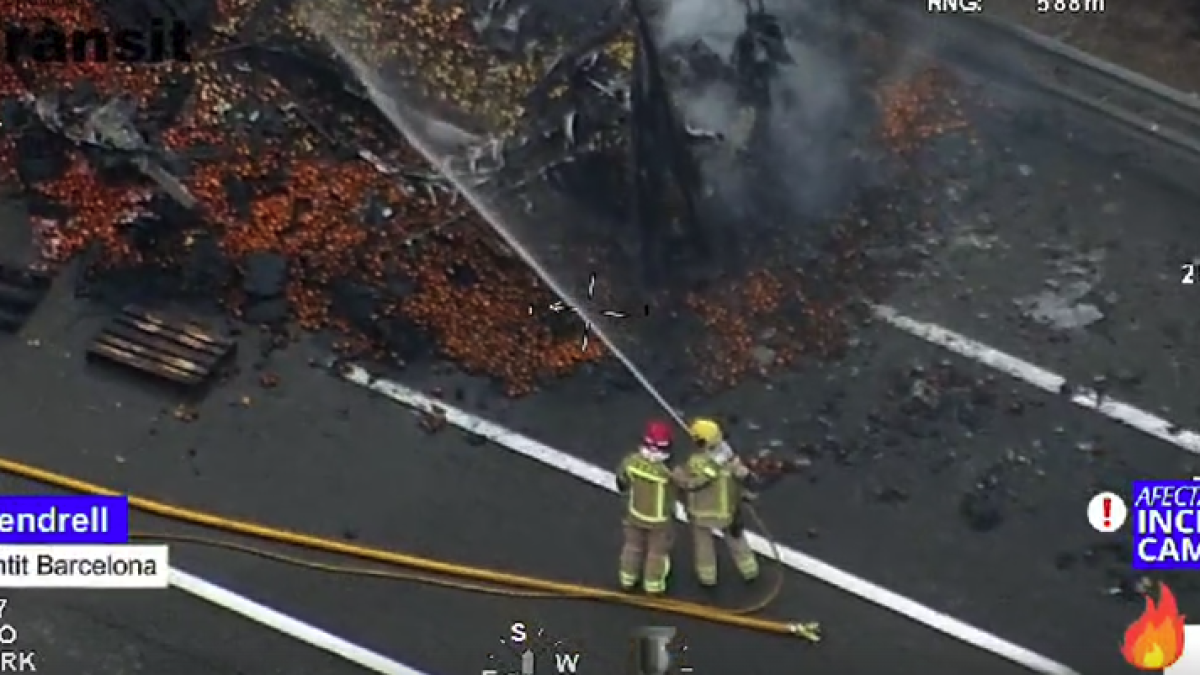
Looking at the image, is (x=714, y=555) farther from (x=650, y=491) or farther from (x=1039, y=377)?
(x=1039, y=377)

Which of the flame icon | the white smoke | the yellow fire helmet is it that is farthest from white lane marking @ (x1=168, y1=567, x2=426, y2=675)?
the flame icon

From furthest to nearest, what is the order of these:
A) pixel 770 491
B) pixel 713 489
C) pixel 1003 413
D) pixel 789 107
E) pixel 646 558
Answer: pixel 789 107 → pixel 1003 413 → pixel 770 491 → pixel 646 558 → pixel 713 489

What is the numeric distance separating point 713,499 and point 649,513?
255mm

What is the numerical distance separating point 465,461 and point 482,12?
6.27ft

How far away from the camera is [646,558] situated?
24.7ft

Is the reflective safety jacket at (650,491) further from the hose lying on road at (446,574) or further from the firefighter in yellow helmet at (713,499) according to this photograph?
the hose lying on road at (446,574)

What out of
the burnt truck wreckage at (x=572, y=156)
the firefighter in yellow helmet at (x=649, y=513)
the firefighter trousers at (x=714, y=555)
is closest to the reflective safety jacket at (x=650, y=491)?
the firefighter in yellow helmet at (x=649, y=513)

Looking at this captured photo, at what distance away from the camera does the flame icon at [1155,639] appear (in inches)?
294

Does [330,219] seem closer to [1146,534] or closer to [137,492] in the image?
[137,492]

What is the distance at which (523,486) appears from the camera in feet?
25.1

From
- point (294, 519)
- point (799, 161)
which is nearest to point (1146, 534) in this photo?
point (799, 161)

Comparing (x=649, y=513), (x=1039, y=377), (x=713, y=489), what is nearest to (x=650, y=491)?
(x=649, y=513)

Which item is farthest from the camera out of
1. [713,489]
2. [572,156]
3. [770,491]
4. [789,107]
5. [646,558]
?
[789,107]

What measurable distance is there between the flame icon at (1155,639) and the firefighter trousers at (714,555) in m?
1.49
